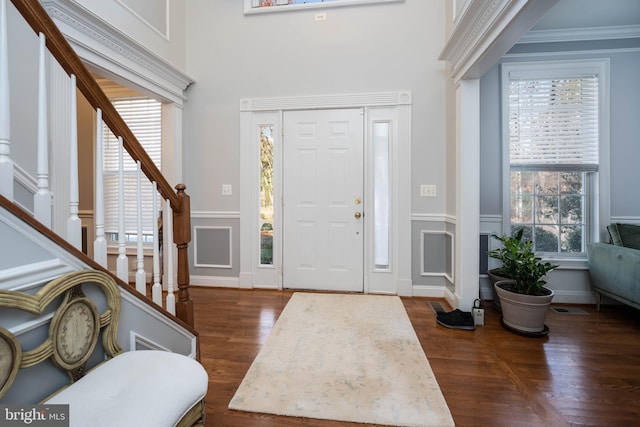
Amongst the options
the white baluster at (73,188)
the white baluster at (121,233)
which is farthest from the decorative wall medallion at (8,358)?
the white baluster at (121,233)

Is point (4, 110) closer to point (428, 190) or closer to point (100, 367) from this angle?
point (100, 367)

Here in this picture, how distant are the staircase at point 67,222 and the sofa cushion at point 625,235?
3694 mm

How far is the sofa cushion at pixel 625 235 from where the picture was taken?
262 centimetres

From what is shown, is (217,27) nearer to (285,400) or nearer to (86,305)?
(86,305)

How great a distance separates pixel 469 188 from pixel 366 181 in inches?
41.6

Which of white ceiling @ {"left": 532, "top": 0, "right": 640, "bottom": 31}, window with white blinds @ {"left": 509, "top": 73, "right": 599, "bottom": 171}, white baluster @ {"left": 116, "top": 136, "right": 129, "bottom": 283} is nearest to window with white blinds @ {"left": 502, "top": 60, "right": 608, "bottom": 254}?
window with white blinds @ {"left": 509, "top": 73, "right": 599, "bottom": 171}

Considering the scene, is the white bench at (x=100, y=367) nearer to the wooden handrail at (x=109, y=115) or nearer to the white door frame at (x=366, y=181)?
the wooden handrail at (x=109, y=115)

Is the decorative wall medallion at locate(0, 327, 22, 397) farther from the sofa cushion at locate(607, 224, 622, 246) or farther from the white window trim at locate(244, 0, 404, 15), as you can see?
the sofa cushion at locate(607, 224, 622, 246)

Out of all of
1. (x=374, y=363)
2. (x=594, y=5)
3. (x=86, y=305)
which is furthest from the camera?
(x=594, y=5)

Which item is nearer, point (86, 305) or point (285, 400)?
point (86, 305)

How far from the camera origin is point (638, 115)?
2.76 meters

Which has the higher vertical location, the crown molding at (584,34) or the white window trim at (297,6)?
the white window trim at (297,6)

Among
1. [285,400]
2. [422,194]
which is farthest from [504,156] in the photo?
[285,400]

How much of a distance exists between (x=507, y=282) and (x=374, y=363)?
4.94ft
